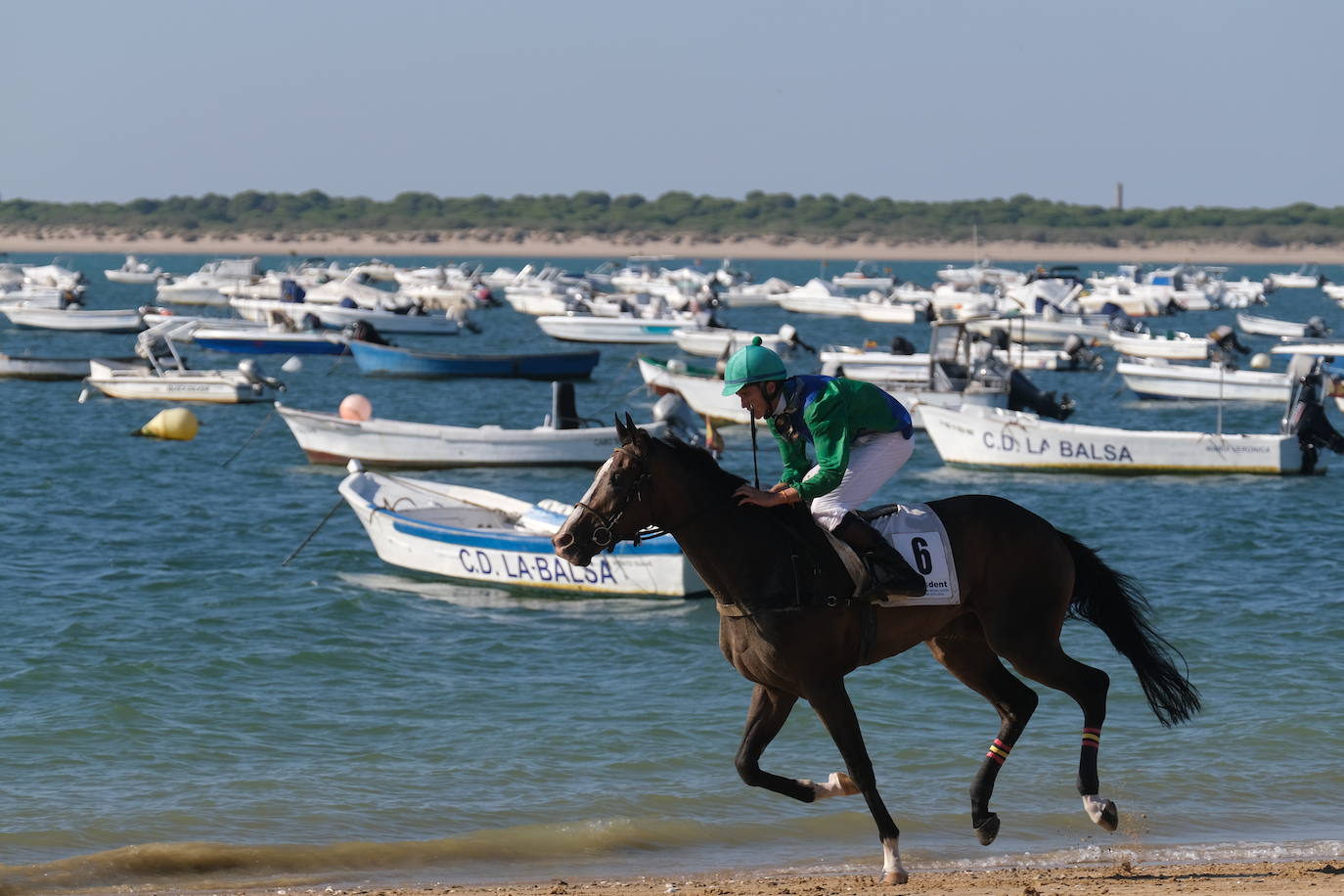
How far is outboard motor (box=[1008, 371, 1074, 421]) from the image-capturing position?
119 ft

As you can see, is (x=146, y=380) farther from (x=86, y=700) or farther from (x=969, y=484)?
(x=86, y=700)

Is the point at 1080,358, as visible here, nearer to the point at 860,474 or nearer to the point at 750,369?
the point at 860,474

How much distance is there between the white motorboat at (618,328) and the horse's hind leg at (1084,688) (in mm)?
55144

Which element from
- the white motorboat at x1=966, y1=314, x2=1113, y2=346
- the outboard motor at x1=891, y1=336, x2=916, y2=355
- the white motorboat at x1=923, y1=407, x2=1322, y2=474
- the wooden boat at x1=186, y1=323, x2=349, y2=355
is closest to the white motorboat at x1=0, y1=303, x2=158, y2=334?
the wooden boat at x1=186, y1=323, x2=349, y2=355

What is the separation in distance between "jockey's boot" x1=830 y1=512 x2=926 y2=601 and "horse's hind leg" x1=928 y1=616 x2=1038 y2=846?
0.80 meters

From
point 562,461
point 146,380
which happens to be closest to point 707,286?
point 146,380

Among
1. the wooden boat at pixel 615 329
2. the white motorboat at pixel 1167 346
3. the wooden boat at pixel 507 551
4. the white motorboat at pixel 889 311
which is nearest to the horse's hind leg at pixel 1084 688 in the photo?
the wooden boat at pixel 507 551

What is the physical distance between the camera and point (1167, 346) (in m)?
55.9

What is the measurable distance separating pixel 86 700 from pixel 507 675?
3.78 metres

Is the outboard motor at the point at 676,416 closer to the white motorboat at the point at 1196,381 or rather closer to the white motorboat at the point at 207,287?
the white motorboat at the point at 1196,381

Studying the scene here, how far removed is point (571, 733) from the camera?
14438 millimetres

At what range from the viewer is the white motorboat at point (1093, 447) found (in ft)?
98.3

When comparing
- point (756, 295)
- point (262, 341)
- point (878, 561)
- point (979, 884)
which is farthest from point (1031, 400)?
point (756, 295)

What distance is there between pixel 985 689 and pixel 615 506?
263 cm
